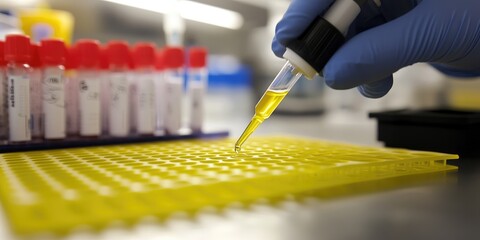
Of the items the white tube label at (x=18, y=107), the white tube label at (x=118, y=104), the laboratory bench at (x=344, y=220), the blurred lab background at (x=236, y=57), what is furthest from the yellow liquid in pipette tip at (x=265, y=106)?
the blurred lab background at (x=236, y=57)

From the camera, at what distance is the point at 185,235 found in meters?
0.47

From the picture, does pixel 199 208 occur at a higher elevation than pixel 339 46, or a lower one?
lower

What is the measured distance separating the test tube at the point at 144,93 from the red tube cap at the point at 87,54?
13 centimetres

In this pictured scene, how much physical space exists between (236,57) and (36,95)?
5.67 ft

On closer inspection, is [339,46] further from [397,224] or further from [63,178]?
[63,178]

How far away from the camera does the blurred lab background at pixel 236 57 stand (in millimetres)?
2014

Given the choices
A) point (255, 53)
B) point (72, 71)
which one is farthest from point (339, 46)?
point (255, 53)

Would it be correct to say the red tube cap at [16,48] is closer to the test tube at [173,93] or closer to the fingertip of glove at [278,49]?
the test tube at [173,93]

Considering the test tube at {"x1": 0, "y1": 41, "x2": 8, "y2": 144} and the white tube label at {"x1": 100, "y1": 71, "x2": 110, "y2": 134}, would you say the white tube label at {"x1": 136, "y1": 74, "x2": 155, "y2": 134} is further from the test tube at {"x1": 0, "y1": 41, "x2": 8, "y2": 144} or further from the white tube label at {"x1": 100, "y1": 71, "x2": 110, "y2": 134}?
the test tube at {"x1": 0, "y1": 41, "x2": 8, "y2": 144}

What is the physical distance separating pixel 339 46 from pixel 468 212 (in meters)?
0.40

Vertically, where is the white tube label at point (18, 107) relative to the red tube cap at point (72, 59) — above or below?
below

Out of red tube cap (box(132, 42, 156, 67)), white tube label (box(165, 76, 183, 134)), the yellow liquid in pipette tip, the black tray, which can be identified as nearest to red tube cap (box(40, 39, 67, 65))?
red tube cap (box(132, 42, 156, 67))

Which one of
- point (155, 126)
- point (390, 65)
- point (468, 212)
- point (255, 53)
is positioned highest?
point (255, 53)

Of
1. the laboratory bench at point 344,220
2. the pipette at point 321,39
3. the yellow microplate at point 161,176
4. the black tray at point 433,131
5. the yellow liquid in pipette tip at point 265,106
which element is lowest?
the laboratory bench at point 344,220
